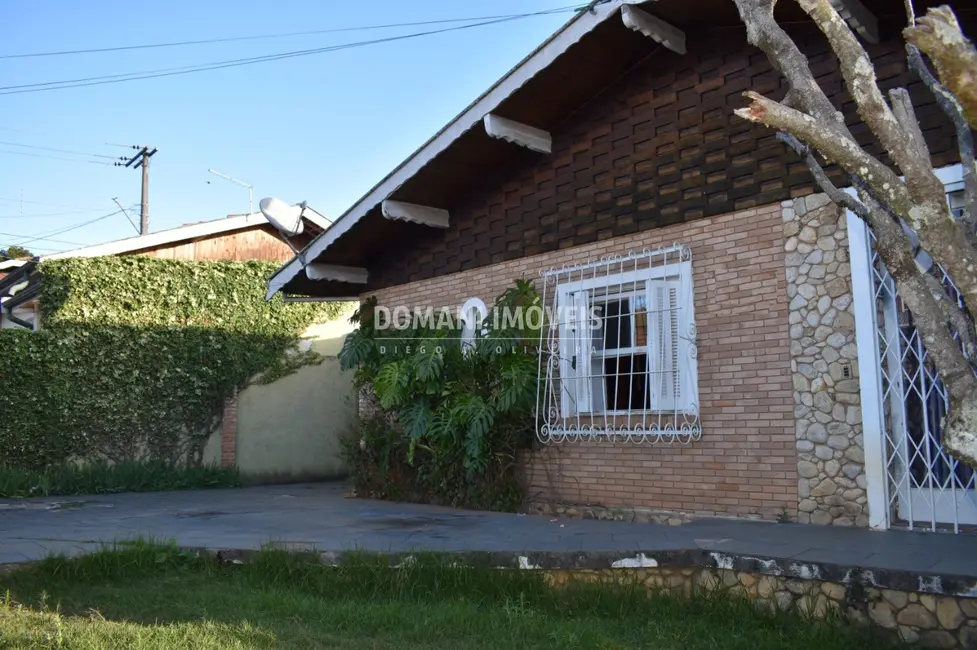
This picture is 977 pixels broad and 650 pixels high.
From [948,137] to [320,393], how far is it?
11105mm

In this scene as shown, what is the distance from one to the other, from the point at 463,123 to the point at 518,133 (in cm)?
60

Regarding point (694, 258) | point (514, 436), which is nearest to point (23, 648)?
point (514, 436)

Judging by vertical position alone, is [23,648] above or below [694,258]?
below

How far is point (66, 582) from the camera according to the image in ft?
17.8

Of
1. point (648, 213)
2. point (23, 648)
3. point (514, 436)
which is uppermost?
point (648, 213)

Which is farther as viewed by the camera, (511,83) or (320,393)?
(320,393)

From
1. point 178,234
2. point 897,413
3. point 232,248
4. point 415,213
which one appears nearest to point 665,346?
point 897,413

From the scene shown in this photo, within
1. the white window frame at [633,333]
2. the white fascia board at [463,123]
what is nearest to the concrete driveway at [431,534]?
the white window frame at [633,333]

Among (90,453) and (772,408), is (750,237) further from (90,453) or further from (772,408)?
(90,453)

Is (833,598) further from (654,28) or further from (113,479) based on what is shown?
(113,479)

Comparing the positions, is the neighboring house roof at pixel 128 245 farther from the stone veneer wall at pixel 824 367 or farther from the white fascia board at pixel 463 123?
the stone veneer wall at pixel 824 367

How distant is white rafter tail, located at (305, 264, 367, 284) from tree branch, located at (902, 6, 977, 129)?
29.9 feet

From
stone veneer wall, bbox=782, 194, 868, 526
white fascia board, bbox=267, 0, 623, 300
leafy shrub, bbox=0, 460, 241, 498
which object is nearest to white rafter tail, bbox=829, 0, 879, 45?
stone veneer wall, bbox=782, 194, 868, 526

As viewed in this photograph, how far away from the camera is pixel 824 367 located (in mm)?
6527
